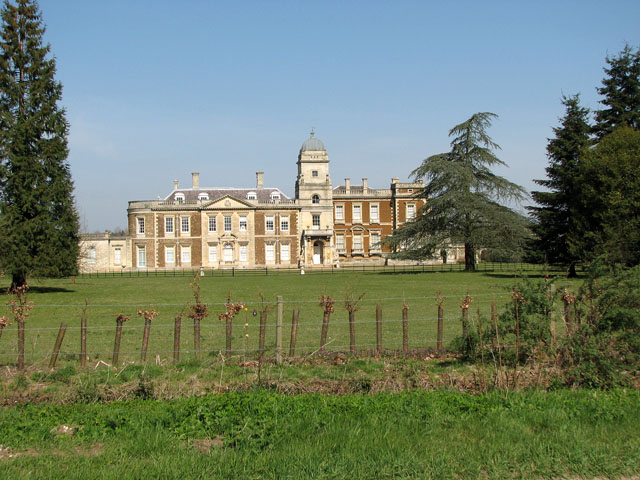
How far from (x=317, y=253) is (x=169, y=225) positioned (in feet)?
54.2

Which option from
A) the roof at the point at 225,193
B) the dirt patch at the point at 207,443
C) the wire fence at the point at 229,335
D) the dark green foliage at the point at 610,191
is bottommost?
the dirt patch at the point at 207,443

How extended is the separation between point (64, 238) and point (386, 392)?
85.3 ft

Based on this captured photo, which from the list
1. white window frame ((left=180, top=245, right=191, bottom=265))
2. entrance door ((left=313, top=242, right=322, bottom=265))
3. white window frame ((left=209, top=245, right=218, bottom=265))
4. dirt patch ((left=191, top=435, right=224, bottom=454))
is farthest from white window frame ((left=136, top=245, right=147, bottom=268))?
dirt patch ((left=191, top=435, right=224, bottom=454))

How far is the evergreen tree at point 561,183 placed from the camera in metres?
34.3

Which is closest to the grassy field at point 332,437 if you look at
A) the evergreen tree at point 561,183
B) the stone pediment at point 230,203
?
the evergreen tree at point 561,183

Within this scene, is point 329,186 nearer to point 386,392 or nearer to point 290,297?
point 290,297

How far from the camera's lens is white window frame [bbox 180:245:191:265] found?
60.0 metres

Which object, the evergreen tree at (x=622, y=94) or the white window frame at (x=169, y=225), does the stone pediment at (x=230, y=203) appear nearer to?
the white window frame at (x=169, y=225)

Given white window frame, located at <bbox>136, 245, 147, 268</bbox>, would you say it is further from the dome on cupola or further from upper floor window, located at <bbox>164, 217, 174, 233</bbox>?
the dome on cupola

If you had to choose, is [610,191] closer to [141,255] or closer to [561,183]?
[561,183]

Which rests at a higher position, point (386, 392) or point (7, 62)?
point (7, 62)

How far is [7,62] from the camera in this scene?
27.5 meters

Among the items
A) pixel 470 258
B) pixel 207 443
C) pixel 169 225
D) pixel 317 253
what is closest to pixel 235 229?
pixel 169 225

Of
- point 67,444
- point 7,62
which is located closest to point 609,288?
point 67,444
